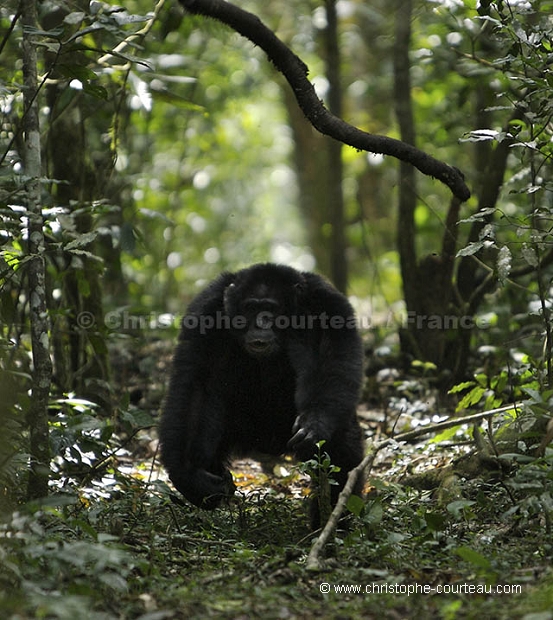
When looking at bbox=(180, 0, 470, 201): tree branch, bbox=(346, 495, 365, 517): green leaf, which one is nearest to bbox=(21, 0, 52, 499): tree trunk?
bbox=(180, 0, 470, 201): tree branch

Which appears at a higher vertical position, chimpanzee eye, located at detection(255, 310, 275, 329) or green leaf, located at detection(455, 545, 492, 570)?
chimpanzee eye, located at detection(255, 310, 275, 329)

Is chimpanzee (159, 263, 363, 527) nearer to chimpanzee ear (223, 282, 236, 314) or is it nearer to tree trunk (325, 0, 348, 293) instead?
chimpanzee ear (223, 282, 236, 314)

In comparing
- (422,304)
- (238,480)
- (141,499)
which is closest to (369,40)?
(422,304)

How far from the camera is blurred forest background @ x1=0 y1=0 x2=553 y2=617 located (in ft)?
14.5

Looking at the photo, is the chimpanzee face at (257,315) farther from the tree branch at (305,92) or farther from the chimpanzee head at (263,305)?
the tree branch at (305,92)

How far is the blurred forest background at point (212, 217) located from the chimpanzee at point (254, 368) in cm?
47

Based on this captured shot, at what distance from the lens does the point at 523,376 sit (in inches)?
210

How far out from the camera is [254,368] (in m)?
5.86

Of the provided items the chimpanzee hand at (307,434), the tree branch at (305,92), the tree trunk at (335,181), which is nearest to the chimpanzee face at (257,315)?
the chimpanzee hand at (307,434)

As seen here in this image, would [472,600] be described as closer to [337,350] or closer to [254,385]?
[337,350]

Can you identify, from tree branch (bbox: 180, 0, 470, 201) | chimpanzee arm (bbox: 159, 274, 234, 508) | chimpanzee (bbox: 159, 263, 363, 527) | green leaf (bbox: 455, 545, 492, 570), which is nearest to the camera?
green leaf (bbox: 455, 545, 492, 570)

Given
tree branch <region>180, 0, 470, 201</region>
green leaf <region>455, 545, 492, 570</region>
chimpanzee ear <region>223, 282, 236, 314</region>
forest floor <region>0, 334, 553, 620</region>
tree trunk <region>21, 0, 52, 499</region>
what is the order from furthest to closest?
chimpanzee ear <region>223, 282, 236, 314</region> < tree trunk <region>21, 0, 52, 499</region> < tree branch <region>180, 0, 470, 201</region> < green leaf <region>455, 545, 492, 570</region> < forest floor <region>0, 334, 553, 620</region>

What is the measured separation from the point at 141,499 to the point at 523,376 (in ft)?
8.40

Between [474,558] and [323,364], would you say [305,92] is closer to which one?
[323,364]
